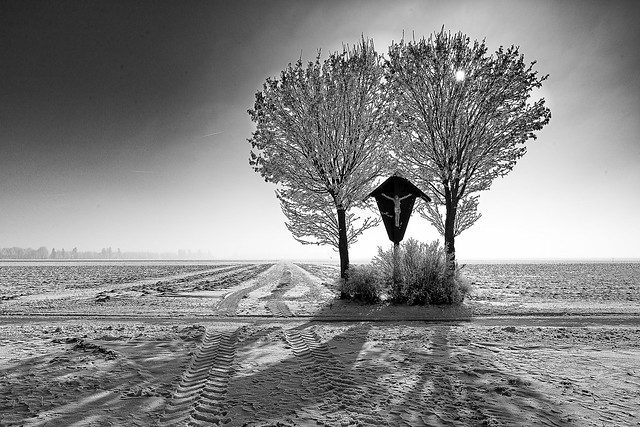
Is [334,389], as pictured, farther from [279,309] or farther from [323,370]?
[279,309]

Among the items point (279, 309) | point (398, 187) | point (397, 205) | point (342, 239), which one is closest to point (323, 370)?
point (279, 309)

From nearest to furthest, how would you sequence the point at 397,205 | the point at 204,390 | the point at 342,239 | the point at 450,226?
the point at 204,390
the point at 397,205
the point at 342,239
the point at 450,226

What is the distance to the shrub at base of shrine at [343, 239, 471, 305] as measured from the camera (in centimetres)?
1206

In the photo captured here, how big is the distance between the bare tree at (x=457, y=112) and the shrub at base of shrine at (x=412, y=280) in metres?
3.84

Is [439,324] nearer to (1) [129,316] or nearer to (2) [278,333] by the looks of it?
(2) [278,333]

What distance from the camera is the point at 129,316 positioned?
10359mm

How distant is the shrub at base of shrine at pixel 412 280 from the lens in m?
12.1

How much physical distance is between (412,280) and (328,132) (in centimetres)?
717

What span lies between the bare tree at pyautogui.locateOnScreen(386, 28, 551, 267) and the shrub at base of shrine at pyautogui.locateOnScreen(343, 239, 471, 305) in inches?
151

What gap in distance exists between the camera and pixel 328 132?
46.9 feet

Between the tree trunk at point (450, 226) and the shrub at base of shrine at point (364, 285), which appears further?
the tree trunk at point (450, 226)

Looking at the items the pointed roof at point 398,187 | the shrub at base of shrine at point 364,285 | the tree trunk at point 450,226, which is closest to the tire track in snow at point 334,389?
the shrub at base of shrine at point 364,285

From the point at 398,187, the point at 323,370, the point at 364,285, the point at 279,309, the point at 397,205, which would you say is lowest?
the point at 279,309

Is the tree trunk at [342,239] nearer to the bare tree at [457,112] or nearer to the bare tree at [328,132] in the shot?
the bare tree at [328,132]
